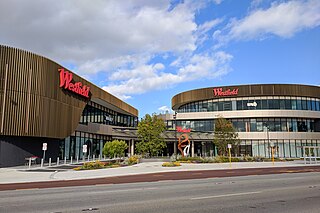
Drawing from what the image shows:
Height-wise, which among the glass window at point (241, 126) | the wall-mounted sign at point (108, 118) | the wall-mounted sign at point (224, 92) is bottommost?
the glass window at point (241, 126)

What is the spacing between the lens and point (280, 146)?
6347 centimetres

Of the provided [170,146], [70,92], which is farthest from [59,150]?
[170,146]

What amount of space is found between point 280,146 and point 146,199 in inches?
2333

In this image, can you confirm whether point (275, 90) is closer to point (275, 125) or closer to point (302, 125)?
point (275, 125)

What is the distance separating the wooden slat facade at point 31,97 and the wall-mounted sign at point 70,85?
0.53 metres

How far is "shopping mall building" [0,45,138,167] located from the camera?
29.4m

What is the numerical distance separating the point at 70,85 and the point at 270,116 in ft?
145

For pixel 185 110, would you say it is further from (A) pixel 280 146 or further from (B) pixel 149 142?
(B) pixel 149 142

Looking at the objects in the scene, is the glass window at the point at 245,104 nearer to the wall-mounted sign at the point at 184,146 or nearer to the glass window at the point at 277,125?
the glass window at the point at 277,125

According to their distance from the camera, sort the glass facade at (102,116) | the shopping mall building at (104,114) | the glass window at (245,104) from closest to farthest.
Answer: the shopping mall building at (104,114) < the glass facade at (102,116) < the glass window at (245,104)

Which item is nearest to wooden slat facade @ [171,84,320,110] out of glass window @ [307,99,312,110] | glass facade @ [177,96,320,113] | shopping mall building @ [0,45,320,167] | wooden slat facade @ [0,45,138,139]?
shopping mall building @ [0,45,320,167]

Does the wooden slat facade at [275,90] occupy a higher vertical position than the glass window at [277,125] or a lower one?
higher

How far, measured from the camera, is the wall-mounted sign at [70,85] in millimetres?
35166

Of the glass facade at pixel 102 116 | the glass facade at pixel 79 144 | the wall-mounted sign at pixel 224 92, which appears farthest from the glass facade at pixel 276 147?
the glass facade at pixel 79 144
